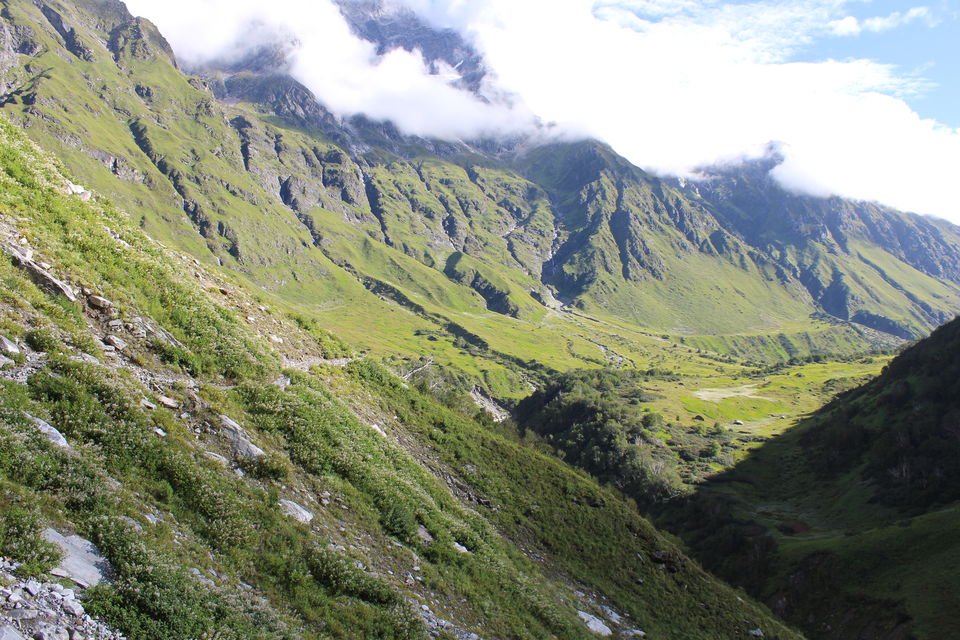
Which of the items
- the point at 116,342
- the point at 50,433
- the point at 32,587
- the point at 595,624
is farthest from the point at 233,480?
the point at 595,624

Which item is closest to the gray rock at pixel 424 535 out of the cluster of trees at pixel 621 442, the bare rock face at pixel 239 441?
the bare rock face at pixel 239 441

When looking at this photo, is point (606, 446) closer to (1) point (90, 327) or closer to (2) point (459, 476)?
(2) point (459, 476)

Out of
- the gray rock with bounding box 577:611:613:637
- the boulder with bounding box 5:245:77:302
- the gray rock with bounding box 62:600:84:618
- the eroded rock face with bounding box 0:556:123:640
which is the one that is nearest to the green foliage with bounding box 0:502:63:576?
the eroded rock face with bounding box 0:556:123:640

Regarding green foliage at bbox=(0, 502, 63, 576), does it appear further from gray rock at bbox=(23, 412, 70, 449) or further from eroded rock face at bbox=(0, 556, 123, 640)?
gray rock at bbox=(23, 412, 70, 449)

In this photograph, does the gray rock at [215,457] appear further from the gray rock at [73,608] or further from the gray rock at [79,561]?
the gray rock at [73,608]

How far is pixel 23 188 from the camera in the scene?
67.9 ft

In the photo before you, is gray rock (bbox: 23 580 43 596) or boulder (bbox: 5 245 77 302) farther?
boulder (bbox: 5 245 77 302)

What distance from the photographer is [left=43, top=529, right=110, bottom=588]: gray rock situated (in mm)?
8633

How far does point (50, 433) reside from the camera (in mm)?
11289

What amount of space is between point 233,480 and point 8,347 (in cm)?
654

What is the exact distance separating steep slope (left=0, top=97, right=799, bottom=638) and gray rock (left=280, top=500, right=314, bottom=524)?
133mm

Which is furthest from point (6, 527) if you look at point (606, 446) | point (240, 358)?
point (606, 446)

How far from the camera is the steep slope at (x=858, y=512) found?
54.8 meters

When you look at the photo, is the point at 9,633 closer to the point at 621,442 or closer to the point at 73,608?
the point at 73,608
